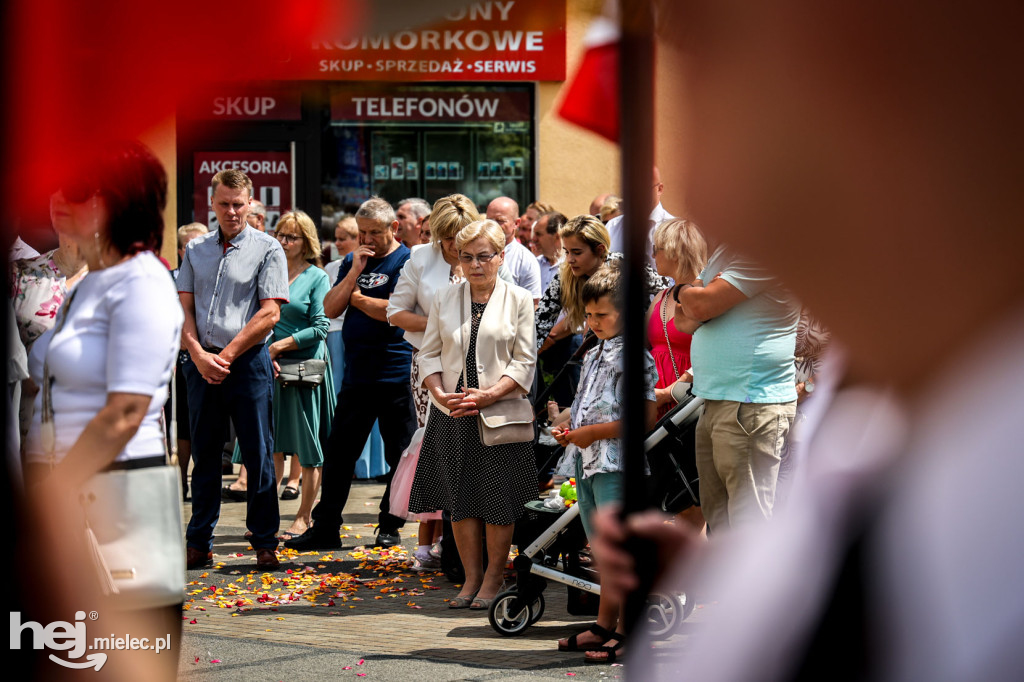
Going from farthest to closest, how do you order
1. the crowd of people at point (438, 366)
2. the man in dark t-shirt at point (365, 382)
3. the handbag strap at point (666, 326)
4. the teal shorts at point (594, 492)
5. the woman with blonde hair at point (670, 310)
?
the man in dark t-shirt at point (365, 382) < the handbag strap at point (666, 326) < the woman with blonde hair at point (670, 310) < the teal shorts at point (594, 492) < the crowd of people at point (438, 366)

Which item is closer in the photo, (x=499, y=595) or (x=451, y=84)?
(x=499, y=595)

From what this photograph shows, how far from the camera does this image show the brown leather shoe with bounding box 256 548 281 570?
6.45 m

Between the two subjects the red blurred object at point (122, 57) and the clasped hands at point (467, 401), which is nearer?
the red blurred object at point (122, 57)

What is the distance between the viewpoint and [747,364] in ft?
15.1

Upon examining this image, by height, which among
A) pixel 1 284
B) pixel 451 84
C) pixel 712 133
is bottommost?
pixel 1 284

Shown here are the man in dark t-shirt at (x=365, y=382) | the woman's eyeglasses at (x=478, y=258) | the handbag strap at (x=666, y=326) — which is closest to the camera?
the handbag strap at (x=666, y=326)

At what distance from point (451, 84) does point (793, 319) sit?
8.76 meters

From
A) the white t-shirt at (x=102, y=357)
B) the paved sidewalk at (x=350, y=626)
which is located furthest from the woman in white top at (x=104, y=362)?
the paved sidewalk at (x=350, y=626)

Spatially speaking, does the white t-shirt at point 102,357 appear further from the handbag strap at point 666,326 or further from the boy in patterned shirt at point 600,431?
the handbag strap at point 666,326

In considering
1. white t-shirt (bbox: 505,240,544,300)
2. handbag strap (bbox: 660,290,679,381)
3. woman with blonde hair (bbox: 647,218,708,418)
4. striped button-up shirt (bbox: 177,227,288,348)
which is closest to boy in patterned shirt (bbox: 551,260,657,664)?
woman with blonde hair (bbox: 647,218,708,418)

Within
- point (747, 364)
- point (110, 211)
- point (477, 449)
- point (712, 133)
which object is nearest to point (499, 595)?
point (477, 449)

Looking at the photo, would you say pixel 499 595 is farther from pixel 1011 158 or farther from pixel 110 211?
pixel 1011 158

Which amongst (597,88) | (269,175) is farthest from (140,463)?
(269,175)

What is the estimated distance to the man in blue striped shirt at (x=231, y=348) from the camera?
632 centimetres
